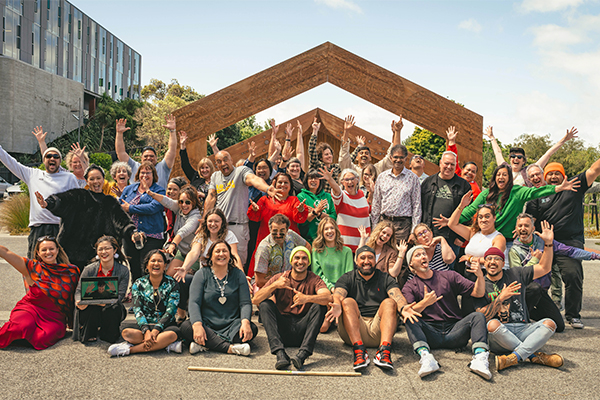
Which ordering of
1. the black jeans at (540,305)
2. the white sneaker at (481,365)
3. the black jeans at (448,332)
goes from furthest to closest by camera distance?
1. the black jeans at (540,305)
2. the black jeans at (448,332)
3. the white sneaker at (481,365)

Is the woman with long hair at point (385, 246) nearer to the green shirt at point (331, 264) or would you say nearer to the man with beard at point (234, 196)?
the green shirt at point (331, 264)

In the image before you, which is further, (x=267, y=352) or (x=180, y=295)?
(x=180, y=295)

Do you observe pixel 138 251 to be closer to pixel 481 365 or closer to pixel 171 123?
pixel 171 123

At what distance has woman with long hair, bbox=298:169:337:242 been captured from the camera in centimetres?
600

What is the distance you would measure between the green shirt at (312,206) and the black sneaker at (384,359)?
2083mm

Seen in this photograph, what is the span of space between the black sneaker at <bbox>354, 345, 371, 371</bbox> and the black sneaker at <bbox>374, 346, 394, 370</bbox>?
9cm

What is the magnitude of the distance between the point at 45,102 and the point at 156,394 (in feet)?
136

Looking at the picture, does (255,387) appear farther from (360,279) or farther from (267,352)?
(360,279)

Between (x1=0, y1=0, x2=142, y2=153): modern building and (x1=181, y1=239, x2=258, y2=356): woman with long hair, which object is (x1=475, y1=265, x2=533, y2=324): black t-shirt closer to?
(x1=181, y1=239, x2=258, y2=356): woman with long hair

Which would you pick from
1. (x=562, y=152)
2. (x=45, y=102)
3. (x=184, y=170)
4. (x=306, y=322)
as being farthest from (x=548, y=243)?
(x=45, y=102)

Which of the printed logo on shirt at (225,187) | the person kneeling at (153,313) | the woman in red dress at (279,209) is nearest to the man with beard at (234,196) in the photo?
the printed logo on shirt at (225,187)

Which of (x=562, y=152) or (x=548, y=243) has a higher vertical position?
(x=562, y=152)

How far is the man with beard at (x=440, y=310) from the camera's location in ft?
14.3

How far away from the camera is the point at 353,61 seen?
761 centimetres
